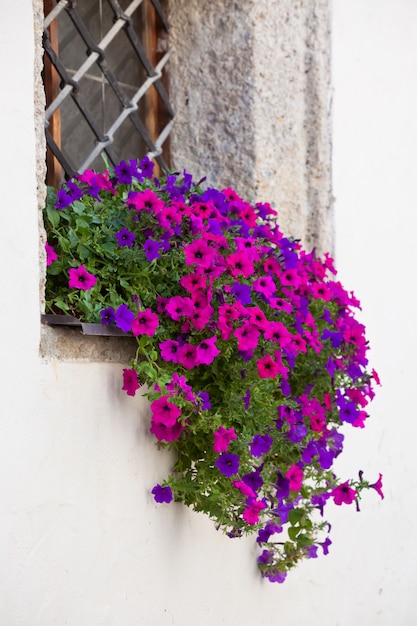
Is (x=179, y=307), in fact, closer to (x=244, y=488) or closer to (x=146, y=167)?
(x=244, y=488)

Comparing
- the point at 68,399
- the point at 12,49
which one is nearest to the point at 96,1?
the point at 12,49

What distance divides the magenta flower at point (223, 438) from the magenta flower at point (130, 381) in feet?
0.64

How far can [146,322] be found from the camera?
199 centimetres

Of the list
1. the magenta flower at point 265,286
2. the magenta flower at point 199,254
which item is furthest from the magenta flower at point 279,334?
the magenta flower at point 199,254

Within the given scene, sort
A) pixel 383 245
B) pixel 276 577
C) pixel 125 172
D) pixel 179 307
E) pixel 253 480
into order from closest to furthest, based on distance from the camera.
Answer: pixel 179 307
pixel 253 480
pixel 125 172
pixel 276 577
pixel 383 245

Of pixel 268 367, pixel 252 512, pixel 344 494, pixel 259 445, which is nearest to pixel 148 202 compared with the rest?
pixel 268 367

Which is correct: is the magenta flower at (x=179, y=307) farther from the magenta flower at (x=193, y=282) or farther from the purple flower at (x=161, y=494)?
the purple flower at (x=161, y=494)

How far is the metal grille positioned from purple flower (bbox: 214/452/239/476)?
0.91 m

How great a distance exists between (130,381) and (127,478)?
0.23 metres

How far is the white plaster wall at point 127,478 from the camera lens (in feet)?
5.90

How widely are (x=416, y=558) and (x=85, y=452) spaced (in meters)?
2.09

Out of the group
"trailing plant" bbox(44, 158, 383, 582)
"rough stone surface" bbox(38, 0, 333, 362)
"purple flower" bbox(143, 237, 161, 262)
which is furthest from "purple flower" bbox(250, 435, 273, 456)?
"rough stone surface" bbox(38, 0, 333, 362)

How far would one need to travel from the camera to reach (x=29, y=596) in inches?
69.9

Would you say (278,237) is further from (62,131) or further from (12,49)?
(12,49)
